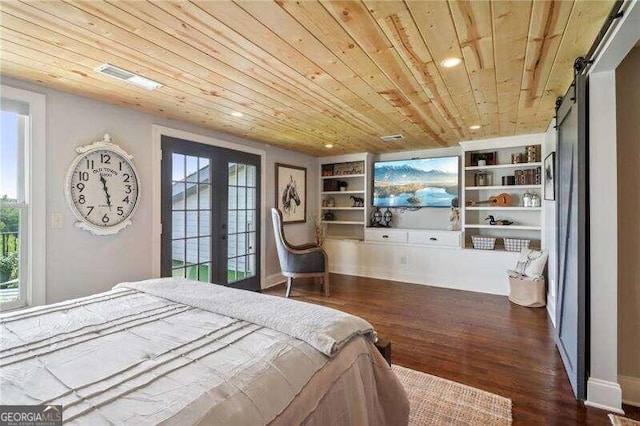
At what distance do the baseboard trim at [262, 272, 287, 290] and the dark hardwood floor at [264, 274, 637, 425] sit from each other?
13 centimetres

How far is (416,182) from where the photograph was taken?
17.5 feet

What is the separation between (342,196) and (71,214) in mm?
4428

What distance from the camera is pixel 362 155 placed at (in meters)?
5.68

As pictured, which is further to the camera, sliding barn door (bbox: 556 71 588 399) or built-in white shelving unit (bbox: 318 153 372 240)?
built-in white shelving unit (bbox: 318 153 372 240)

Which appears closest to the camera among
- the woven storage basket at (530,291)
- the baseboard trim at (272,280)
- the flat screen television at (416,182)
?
the woven storage basket at (530,291)

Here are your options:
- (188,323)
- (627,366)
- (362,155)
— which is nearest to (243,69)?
(188,323)

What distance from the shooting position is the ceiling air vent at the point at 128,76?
2.13m

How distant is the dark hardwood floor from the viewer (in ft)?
6.69

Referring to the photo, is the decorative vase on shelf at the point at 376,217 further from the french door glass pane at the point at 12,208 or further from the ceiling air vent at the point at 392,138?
the french door glass pane at the point at 12,208

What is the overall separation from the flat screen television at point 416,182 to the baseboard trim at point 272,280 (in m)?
2.15

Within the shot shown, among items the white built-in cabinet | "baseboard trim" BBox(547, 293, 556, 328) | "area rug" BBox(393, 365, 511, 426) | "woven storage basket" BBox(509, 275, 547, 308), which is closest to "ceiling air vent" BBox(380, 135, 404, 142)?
the white built-in cabinet

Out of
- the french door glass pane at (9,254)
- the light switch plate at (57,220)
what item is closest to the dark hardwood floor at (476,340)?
the light switch plate at (57,220)

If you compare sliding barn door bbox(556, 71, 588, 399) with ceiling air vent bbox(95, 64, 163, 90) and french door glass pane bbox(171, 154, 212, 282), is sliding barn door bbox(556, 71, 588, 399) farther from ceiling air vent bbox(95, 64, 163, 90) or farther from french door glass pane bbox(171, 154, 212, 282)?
french door glass pane bbox(171, 154, 212, 282)

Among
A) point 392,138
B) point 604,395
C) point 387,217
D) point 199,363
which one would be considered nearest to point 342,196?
point 387,217
